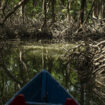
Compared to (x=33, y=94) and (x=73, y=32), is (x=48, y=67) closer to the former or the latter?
(x=33, y=94)

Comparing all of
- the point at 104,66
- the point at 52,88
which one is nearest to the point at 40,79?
the point at 52,88

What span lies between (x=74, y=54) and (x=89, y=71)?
1.12 metres

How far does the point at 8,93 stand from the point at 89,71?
284 cm

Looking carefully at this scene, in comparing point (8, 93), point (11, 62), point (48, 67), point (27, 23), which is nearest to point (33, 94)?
point (8, 93)

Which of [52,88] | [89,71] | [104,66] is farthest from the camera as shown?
[89,71]

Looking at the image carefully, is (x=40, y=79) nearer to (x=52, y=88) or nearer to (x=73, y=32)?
(x=52, y=88)

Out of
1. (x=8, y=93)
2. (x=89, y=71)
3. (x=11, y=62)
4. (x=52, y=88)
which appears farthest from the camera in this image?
(x=11, y=62)

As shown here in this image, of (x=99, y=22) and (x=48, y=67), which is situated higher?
(x=99, y=22)

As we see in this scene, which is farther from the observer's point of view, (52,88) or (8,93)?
(8,93)

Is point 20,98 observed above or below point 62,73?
above

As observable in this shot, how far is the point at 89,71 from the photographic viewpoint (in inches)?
271

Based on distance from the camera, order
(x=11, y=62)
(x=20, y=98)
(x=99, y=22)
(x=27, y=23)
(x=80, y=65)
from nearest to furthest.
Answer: (x=20, y=98)
(x=80, y=65)
(x=11, y=62)
(x=99, y=22)
(x=27, y=23)

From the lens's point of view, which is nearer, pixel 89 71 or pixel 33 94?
pixel 33 94

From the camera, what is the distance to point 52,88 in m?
3.74
